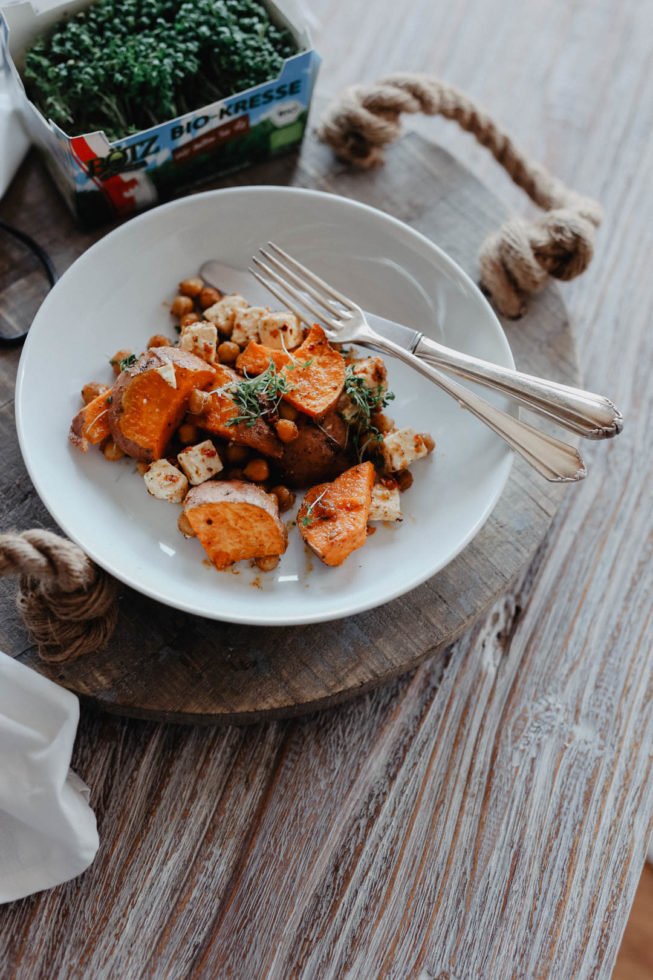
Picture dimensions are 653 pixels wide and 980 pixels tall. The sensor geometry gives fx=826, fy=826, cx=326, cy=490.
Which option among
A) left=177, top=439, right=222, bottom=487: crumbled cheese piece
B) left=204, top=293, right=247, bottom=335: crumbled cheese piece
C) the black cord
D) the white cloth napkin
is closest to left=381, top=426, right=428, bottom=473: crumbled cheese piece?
left=177, top=439, right=222, bottom=487: crumbled cheese piece

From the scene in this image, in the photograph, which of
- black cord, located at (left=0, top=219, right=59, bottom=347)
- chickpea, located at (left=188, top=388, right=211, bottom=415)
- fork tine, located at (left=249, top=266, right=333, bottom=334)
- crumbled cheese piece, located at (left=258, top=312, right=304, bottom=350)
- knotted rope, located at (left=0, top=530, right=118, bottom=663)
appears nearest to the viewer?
knotted rope, located at (left=0, top=530, right=118, bottom=663)

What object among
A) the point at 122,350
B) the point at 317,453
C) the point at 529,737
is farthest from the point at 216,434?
the point at 529,737

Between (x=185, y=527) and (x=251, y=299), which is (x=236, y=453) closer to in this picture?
(x=185, y=527)

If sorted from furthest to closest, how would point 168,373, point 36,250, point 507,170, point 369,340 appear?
point 507,170, point 36,250, point 369,340, point 168,373

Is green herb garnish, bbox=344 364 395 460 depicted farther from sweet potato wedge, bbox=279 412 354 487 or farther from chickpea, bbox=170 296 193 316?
chickpea, bbox=170 296 193 316

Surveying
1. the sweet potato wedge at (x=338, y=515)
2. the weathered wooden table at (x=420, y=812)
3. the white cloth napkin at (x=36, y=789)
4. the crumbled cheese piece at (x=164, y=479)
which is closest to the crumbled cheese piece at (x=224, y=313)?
the crumbled cheese piece at (x=164, y=479)

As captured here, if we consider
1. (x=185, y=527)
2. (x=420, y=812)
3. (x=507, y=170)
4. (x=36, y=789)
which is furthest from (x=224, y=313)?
(x=420, y=812)

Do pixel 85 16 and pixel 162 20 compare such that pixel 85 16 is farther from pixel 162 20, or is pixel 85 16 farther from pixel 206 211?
pixel 206 211
